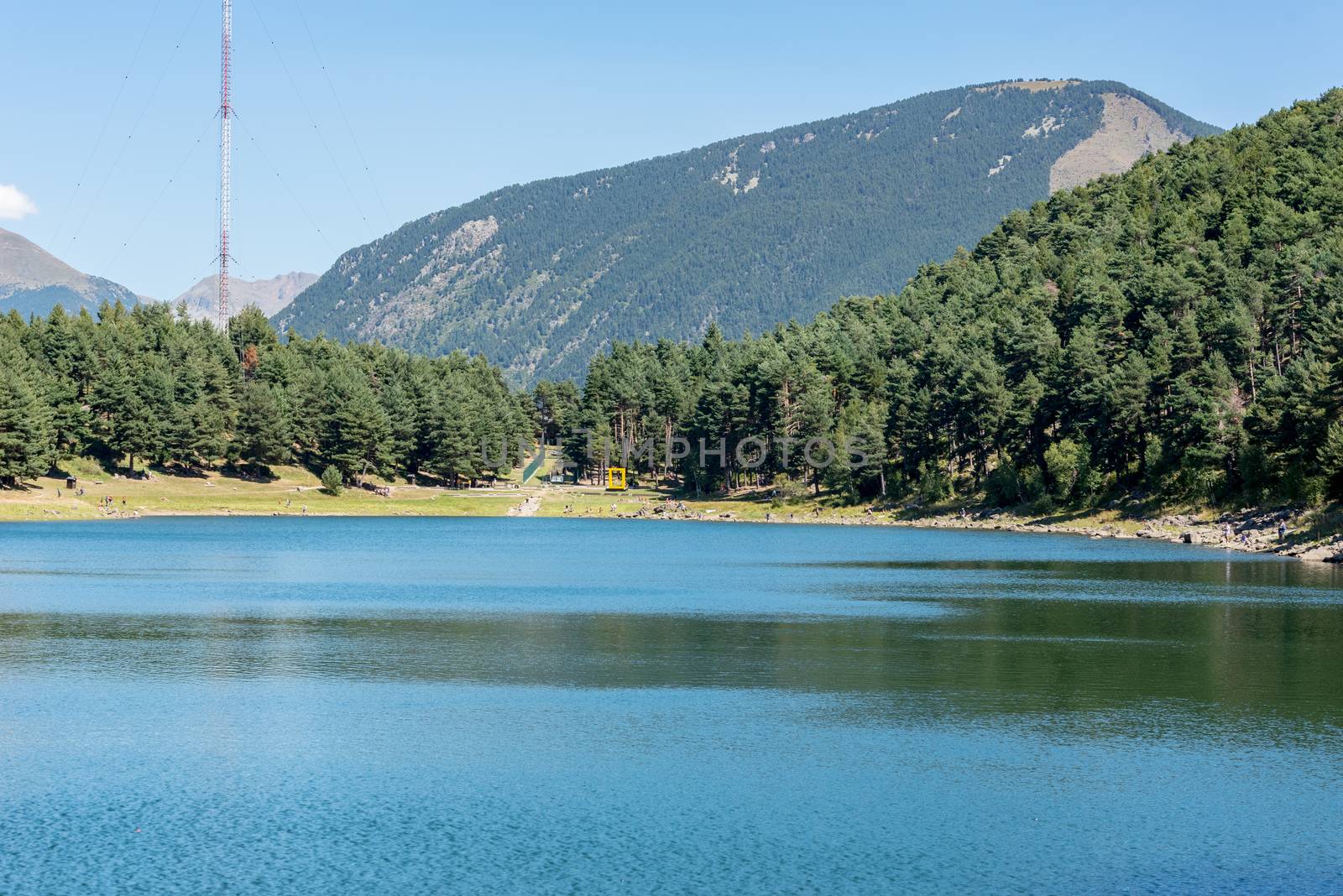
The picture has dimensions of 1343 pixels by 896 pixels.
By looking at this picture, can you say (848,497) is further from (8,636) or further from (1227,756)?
(1227,756)


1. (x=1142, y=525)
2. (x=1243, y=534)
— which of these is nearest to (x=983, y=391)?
(x=1142, y=525)

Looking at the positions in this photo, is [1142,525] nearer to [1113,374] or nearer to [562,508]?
[1113,374]

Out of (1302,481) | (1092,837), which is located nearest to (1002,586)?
(1302,481)

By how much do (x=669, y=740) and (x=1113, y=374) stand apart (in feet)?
338

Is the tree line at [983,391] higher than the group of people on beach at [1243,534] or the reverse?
higher

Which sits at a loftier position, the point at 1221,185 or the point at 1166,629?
the point at 1221,185

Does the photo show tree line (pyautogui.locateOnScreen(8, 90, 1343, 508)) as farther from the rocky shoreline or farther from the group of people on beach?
the group of people on beach

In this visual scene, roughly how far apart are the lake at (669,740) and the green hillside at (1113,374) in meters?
43.7

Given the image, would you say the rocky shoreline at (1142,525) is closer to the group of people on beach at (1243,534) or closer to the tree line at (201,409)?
the group of people on beach at (1243,534)

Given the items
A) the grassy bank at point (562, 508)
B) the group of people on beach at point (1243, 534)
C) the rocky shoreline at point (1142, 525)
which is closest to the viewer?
the rocky shoreline at point (1142, 525)

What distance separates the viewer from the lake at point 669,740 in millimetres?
25641

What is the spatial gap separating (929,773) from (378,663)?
2288 cm

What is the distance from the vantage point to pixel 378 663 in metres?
48.0

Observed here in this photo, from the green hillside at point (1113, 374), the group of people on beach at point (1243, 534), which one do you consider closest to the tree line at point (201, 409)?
the green hillside at point (1113, 374)
